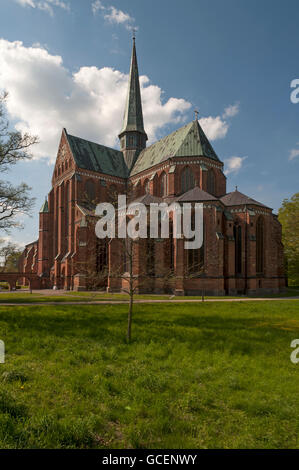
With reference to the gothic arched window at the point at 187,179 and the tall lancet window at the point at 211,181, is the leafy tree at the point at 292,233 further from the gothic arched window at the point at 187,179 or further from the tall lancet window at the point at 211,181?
the gothic arched window at the point at 187,179

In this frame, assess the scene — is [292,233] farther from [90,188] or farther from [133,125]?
[133,125]

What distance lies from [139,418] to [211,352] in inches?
159

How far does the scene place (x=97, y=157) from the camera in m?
46.0

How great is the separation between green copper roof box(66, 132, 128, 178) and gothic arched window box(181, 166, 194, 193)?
13.8 m

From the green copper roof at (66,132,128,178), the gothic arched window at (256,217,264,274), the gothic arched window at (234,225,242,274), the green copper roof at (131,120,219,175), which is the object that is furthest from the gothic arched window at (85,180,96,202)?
the gothic arched window at (256,217,264,274)

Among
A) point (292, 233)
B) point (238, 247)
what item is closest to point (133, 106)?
point (238, 247)

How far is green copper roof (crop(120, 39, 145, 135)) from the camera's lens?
165 feet

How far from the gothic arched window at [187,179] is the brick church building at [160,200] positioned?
0.44 ft

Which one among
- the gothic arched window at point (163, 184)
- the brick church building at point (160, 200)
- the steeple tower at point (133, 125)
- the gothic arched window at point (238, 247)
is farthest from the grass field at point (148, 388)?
the steeple tower at point (133, 125)

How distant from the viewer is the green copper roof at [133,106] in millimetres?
50312

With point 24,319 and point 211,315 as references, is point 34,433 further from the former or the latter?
point 211,315

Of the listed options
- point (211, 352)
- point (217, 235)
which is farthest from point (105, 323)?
point (217, 235)

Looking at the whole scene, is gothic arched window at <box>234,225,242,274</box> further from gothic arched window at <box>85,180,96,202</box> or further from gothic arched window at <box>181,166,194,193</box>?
gothic arched window at <box>85,180,96,202</box>

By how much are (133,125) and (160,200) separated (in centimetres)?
2338
